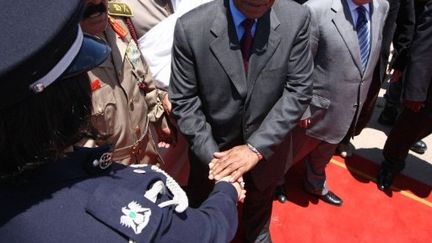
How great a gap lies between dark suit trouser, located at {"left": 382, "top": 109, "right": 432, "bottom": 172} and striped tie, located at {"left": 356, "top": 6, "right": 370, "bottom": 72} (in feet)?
2.83

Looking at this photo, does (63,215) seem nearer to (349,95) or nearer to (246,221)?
(246,221)

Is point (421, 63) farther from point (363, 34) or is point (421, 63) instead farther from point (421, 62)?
point (363, 34)

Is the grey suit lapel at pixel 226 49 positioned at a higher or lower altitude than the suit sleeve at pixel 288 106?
higher

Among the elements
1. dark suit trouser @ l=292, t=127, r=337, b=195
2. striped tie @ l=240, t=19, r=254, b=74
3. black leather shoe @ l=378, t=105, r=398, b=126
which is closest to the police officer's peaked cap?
striped tie @ l=240, t=19, r=254, b=74

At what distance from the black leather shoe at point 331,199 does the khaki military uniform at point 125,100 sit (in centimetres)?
167

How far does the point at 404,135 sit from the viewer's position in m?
3.40

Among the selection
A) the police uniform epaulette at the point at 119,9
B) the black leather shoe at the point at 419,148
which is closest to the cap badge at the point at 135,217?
the police uniform epaulette at the point at 119,9

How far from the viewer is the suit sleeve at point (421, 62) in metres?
2.89

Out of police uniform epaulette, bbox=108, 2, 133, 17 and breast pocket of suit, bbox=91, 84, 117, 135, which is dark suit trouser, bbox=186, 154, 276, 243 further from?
police uniform epaulette, bbox=108, 2, 133, 17

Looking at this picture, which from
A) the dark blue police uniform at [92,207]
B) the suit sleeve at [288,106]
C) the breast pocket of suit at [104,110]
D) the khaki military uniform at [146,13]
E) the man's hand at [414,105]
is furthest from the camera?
the man's hand at [414,105]

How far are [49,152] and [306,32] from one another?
1.57 metres

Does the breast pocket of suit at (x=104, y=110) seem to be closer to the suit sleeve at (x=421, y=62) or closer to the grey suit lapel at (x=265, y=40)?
the grey suit lapel at (x=265, y=40)

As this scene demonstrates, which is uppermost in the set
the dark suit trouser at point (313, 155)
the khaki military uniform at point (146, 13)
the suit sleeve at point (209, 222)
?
the khaki military uniform at point (146, 13)

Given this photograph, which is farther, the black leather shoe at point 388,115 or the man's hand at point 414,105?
the black leather shoe at point 388,115
